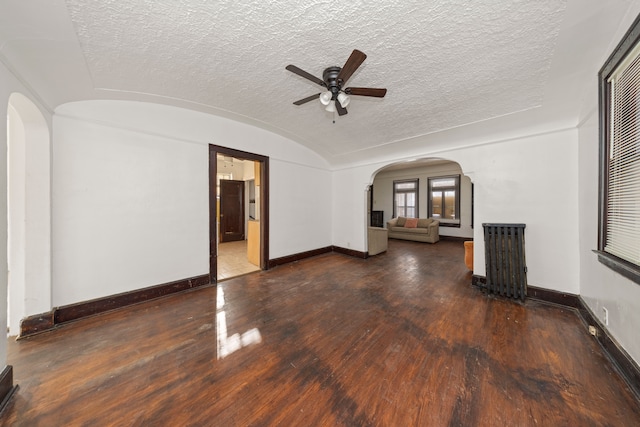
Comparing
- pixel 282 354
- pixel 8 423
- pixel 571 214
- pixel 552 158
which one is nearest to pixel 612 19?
pixel 552 158

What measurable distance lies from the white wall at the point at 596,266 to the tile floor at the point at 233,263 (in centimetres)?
445

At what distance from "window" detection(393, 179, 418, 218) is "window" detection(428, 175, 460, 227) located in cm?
55

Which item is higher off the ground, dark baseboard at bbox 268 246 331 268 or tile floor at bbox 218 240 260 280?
dark baseboard at bbox 268 246 331 268

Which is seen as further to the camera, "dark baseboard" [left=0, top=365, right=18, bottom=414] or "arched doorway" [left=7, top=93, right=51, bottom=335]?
"arched doorway" [left=7, top=93, right=51, bottom=335]

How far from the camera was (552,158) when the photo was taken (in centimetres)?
281

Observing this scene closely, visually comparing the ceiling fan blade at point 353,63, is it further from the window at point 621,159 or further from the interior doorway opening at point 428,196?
the interior doorway opening at point 428,196

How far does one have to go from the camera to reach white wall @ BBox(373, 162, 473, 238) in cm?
732

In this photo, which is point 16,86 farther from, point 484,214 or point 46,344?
point 484,214

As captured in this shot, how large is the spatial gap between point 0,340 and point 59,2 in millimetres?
2245

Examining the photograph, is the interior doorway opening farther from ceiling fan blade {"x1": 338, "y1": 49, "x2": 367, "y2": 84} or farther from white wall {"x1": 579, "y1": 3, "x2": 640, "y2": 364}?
ceiling fan blade {"x1": 338, "y1": 49, "x2": 367, "y2": 84}

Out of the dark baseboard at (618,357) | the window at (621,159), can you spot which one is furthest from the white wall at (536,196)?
the window at (621,159)

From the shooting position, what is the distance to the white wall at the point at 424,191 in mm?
7324

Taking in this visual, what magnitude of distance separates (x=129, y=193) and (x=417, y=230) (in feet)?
24.2

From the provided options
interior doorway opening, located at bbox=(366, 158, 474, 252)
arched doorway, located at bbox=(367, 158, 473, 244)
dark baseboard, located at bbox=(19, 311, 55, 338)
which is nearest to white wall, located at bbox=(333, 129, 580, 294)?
→ arched doorway, located at bbox=(367, 158, 473, 244)
